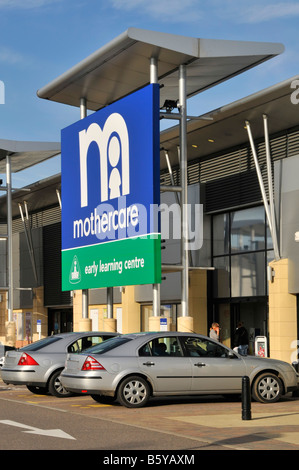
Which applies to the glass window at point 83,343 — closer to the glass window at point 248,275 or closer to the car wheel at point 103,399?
the car wheel at point 103,399

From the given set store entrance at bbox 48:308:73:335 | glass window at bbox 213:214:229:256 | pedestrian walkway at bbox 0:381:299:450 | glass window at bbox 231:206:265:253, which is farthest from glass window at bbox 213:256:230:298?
store entrance at bbox 48:308:73:335

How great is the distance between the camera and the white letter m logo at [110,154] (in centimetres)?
2484

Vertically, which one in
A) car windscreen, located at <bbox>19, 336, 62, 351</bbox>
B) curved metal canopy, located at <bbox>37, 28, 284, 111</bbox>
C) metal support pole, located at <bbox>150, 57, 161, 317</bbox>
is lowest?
car windscreen, located at <bbox>19, 336, 62, 351</bbox>

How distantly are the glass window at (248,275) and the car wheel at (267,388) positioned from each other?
10.6 meters

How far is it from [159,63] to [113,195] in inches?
164

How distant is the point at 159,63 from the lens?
2511 centimetres

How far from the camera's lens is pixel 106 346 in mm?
16172

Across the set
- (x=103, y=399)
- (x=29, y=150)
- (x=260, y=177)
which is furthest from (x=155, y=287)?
(x=29, y=150)

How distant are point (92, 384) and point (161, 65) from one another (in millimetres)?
12693

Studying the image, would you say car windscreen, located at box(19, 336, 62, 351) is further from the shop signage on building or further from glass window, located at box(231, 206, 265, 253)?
glass window, located at box(231, 206, 265, 253)

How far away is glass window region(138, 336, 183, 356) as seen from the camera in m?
15.9

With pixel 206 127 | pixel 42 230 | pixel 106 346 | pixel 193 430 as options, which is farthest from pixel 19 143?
pixel 193 430

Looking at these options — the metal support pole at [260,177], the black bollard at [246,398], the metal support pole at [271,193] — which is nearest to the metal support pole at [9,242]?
the metal support pole at [260,177]

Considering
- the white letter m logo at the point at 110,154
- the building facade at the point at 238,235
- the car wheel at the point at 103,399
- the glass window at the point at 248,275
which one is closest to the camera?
the car wheel at the point at 103,399
